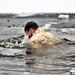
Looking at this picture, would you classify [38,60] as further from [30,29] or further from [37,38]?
[30,29]

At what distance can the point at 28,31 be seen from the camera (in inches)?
386

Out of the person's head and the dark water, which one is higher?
the person's head

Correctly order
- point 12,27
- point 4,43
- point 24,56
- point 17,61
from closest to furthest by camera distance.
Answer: point 17,61 → point 24,56 → point 4,43 → point 12,27

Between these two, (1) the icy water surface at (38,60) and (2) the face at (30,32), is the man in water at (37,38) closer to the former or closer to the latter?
(2) the face at (30,32)

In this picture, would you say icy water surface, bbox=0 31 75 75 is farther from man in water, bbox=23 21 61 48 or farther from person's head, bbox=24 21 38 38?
person's head, bbox=24 21 38 38

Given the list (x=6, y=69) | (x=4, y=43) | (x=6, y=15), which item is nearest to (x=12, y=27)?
(x=6, y=15)

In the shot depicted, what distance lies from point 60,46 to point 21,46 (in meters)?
1.15

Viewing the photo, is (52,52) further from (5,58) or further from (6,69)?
(6,69)

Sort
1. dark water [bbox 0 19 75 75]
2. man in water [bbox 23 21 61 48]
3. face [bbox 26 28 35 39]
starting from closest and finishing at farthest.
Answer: dark water [bbox 0 19 75 75] < man in water [bbox 23 21 61 48] < face [bbox 26 28 35 39]

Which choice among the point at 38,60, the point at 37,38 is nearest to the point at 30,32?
the point at 37,38

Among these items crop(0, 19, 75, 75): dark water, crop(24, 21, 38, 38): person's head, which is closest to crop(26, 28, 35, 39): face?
crop(24, 21, 38, 38): person's head

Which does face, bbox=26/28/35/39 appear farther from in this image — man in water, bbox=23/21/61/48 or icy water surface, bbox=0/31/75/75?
icy water surface, bbox=0/31/75/75

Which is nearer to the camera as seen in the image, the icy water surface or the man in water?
the icy water surface

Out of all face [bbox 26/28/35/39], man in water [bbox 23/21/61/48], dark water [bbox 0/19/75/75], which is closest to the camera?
dark water [bbox 0/19/75/75]
